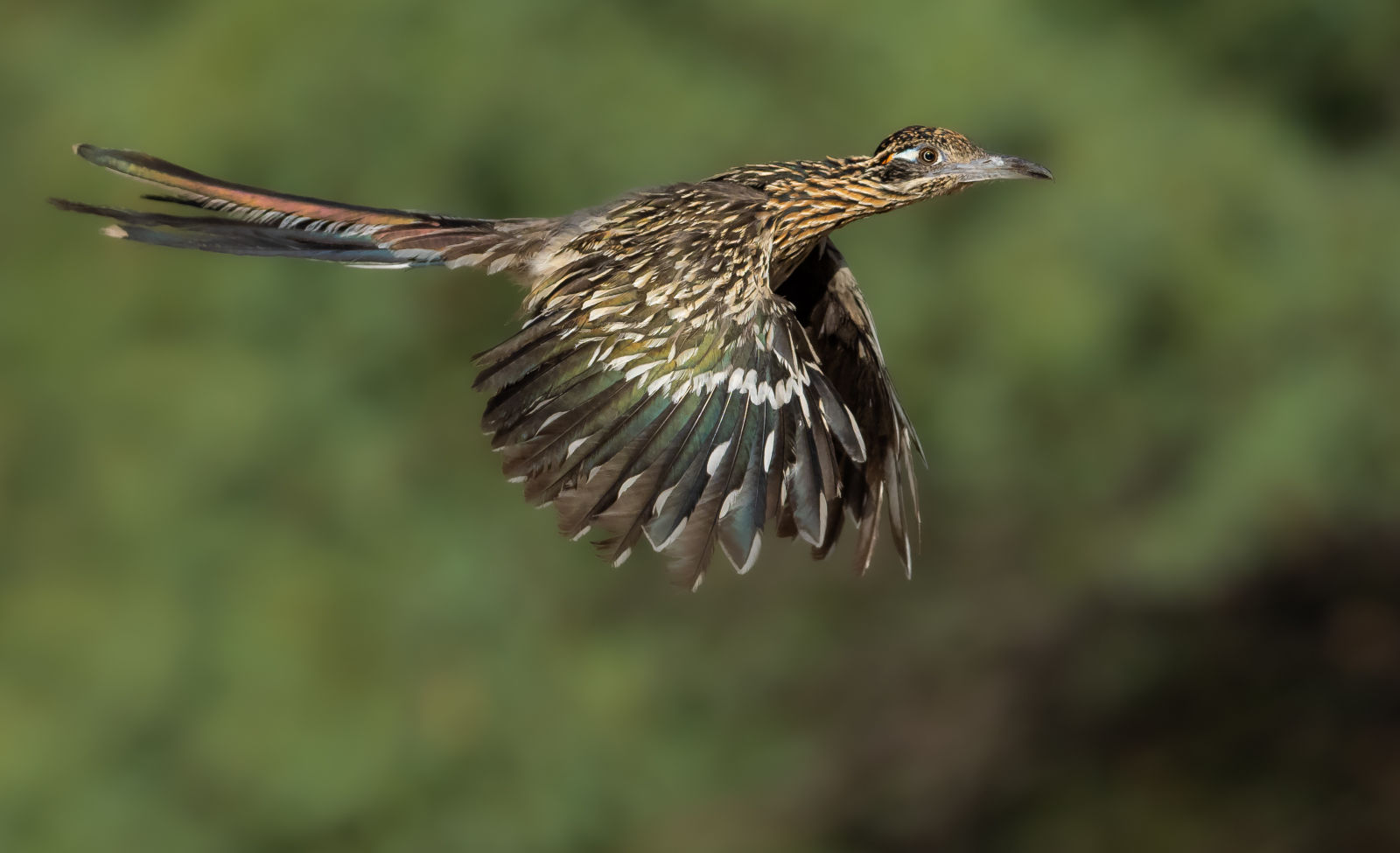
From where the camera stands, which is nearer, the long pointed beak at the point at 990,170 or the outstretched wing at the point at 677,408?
the outstretched wing at the point at 677,408

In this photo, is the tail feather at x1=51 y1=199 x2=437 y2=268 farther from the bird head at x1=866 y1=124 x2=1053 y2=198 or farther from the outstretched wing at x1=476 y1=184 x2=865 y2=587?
the bird head at x1=866 y1=124 x2=1053 y2=198

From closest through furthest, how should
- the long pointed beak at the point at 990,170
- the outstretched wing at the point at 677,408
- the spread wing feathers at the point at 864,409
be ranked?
1. the outstretched wing at the point at 677,408
2. the long pointed beak at the point at 990,170
3. the spread wing feathers at the point at 864,409

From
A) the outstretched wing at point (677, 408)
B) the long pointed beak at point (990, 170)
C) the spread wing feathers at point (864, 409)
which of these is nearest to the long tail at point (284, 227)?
the outstretched wing at point (677, 408)

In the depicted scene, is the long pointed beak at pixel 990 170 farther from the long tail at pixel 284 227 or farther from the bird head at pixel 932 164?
the long tail at pixel 284 227

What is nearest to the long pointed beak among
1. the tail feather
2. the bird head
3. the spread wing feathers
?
the bird head

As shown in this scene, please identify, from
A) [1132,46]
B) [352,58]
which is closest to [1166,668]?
[1132,46]

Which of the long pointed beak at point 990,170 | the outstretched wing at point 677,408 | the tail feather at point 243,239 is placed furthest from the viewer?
the long pointed beak at point 990,170

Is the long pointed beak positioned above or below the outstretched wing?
above

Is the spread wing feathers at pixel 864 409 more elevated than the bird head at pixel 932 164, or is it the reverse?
the bird head at pixel 932 164
